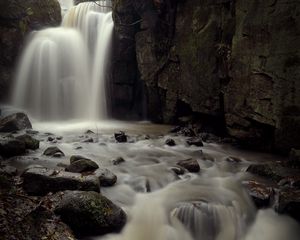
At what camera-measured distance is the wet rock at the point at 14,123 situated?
36.1ft

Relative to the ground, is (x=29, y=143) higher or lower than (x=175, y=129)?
higher

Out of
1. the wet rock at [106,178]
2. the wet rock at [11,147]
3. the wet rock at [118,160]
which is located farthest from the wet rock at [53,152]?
the wet rock at [106,178]

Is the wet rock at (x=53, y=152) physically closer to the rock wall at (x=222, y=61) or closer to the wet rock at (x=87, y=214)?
the wet rock at (x=87, y=214)

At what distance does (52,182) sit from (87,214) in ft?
3.62

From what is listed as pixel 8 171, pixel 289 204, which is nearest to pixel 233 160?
pixel 289 204

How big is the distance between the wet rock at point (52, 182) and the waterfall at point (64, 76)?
29.6 ft

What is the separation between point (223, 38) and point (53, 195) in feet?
24.2

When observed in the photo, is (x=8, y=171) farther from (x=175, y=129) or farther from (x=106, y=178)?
(x=175, y=129)

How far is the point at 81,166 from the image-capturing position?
6.75m

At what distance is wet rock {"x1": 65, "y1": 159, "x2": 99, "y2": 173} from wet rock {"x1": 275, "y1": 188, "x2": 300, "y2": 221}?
337 centimetres

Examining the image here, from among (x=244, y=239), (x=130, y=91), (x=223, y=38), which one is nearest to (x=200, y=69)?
(x=223, y=38)

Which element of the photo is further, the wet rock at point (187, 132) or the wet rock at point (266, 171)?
the wet rock at point (187, 132)

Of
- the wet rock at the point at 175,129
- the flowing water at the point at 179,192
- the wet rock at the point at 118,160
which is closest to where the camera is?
the flowing water at the point at 179,192

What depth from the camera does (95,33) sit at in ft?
51.2
